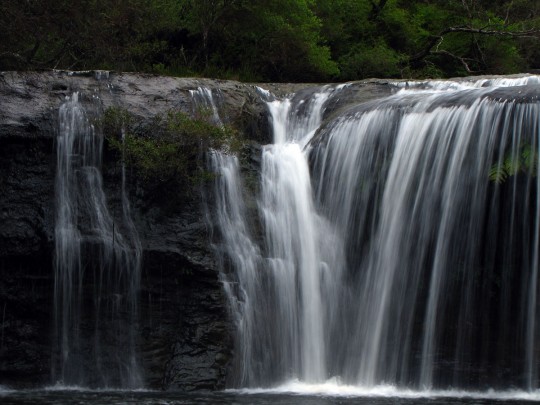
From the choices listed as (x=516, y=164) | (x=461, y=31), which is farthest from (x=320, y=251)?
(x=461, y=31)

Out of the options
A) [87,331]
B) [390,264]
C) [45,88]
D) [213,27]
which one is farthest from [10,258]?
[213,27]

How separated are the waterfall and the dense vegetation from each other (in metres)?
2.80

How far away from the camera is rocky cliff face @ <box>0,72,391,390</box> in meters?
11.6

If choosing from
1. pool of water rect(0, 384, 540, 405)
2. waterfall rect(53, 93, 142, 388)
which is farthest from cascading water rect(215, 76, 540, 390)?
waterfall rect(53, 93, 142, 388)

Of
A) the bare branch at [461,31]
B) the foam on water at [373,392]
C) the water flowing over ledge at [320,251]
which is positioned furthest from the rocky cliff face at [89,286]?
the bare branch at [461,31]

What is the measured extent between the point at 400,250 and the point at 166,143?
4.14m

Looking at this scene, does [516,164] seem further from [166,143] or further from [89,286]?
[89,286]

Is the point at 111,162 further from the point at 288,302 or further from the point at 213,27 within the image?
the point at 213,27

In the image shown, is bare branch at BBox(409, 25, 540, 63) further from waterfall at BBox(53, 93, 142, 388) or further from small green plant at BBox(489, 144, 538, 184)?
waterfall at BBox(53, 93, 142, 388)

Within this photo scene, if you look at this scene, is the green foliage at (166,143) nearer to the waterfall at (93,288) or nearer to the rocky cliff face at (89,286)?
the rocky cliff face at (89,286)

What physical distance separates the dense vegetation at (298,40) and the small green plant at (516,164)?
6.62 m

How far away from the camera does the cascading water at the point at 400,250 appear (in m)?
11.1

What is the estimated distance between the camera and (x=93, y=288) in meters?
11.9

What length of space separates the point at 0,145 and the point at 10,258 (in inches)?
72.3
